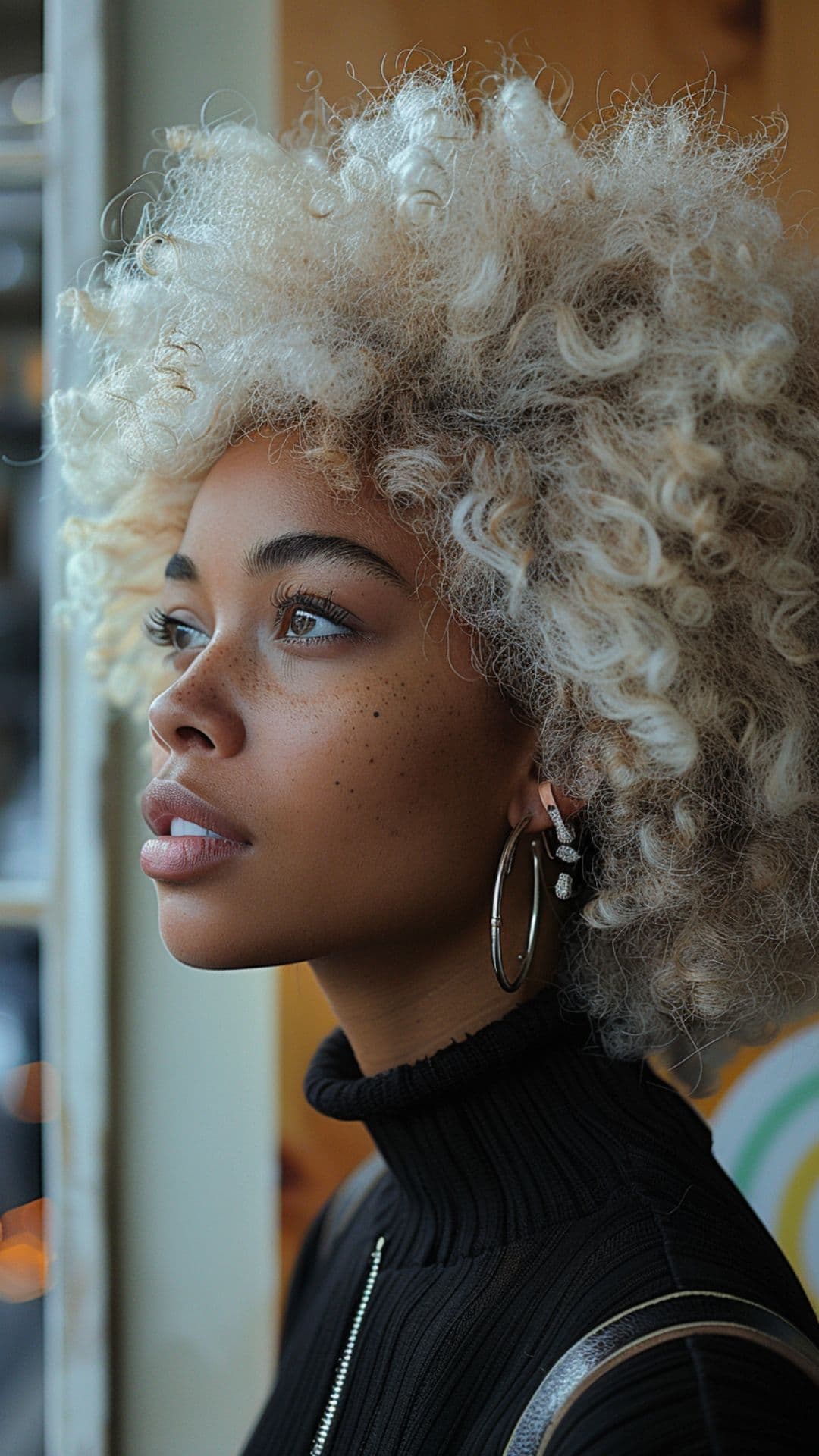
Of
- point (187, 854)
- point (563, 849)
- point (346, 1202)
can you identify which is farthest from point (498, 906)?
point (346, 1202)

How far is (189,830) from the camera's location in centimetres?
83

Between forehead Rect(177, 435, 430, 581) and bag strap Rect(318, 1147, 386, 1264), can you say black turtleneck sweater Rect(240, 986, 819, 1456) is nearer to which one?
bag strap Rect(318, 1147, 386, 1264)

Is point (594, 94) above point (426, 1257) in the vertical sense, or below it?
above

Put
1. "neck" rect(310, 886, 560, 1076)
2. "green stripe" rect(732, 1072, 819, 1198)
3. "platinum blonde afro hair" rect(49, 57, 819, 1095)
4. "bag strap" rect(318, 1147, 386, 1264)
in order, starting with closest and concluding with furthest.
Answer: "platinum blonde afro hair" rect(49, 57, 819, 1095) → "neck" rect(310, 886, 560, 1076) → "bag strap" rect(318, 1147, 386, 1264) → "green stripe" rect(732, 1072, 819, 1198)

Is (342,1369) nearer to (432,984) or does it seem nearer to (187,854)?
(432,984)

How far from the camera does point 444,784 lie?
0.82 metres

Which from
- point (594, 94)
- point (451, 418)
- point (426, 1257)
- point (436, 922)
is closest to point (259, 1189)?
point (426, 1257)

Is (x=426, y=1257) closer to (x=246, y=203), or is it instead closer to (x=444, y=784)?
(x=444, y=784)

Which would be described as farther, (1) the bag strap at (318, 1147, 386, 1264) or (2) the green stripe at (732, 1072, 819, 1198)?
(2) the green stripe at (732, 1072, 819, 1198)

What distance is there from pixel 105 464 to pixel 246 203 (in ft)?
0.87

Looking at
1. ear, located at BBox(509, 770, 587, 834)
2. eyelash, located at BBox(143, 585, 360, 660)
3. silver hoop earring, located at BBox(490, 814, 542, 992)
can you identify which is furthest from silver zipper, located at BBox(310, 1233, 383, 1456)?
eyelash, located at BBox(143, 585, 360, 660)

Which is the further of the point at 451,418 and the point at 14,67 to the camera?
the point at 14,67

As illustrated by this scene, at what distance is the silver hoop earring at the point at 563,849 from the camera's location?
0.84 meters

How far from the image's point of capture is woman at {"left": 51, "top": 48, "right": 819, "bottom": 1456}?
0.78 meters
